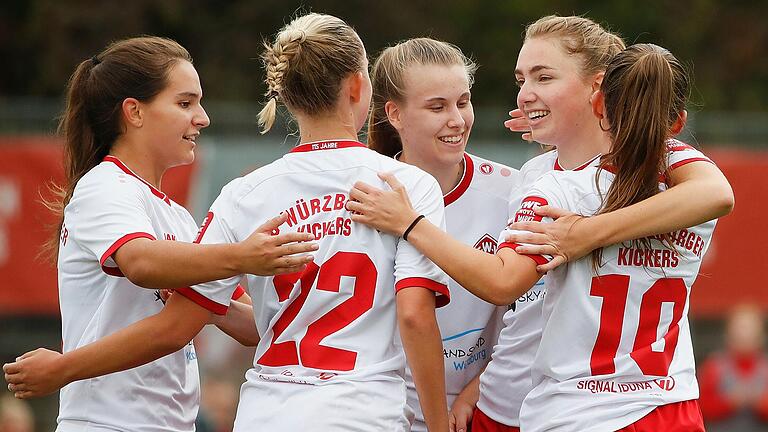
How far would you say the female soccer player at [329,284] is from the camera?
3982mm

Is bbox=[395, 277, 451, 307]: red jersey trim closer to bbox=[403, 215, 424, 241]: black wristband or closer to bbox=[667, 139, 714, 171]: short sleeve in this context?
bbox=[403, 215, 424, 241]: black wristband

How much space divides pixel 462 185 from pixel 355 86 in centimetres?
92

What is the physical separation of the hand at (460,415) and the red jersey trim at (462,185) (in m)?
0.79

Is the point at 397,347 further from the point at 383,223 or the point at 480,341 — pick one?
the point at 480,341

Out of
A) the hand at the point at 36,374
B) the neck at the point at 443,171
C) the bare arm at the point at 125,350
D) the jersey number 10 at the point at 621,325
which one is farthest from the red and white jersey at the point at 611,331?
the hand at the point at 36,374

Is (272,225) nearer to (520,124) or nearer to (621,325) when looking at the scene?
(621,325)

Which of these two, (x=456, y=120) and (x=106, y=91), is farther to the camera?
(x=456, y=120)

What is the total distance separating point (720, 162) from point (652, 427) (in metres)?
8.33

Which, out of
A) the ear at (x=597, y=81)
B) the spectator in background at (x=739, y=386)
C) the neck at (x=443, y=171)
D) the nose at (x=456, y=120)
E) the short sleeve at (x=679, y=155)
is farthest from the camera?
the spectator in background at (x=739, y=386)

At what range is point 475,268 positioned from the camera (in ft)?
13.0

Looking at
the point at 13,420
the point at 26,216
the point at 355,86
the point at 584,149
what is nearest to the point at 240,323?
the point at 355,86

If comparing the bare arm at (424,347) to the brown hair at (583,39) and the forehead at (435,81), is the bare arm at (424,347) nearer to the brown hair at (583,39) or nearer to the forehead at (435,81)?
the forehead at (435,81)

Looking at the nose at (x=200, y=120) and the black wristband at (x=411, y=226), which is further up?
the nose at (x=200, y=120)

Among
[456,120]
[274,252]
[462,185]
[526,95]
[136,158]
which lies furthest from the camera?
[462,185]
